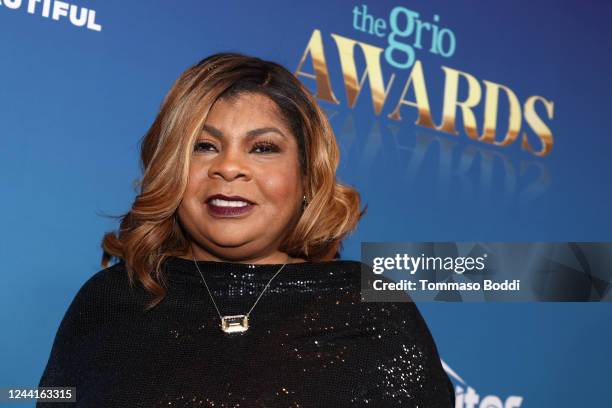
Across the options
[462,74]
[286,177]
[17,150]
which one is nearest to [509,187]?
[462,74]

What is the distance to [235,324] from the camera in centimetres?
160

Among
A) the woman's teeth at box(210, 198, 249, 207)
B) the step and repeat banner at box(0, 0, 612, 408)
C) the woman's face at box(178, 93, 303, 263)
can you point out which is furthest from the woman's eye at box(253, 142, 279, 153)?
the step and repeat banner at box(0, 0, 612, 408)

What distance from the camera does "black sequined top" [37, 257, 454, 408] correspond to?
5.00 feet

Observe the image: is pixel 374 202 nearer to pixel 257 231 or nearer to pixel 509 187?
pixel 509 187

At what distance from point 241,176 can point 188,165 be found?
100 mm

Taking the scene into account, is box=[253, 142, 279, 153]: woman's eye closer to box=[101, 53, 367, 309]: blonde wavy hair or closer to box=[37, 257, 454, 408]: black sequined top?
box=[101, 53, 367, 309]: blonde wavy hair

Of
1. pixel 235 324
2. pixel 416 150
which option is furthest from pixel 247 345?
pixel 416 150

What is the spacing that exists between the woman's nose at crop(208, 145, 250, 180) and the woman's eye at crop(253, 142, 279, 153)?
0.04 meters

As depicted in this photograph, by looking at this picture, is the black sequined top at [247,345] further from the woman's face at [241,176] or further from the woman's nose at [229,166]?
the woman's nose at [229,166]

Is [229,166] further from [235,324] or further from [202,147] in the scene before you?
[235,324]

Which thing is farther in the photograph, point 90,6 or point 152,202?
point 90,6

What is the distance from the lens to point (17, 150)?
75.8 inches

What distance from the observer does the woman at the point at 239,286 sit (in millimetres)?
1549

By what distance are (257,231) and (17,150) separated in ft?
2.10
